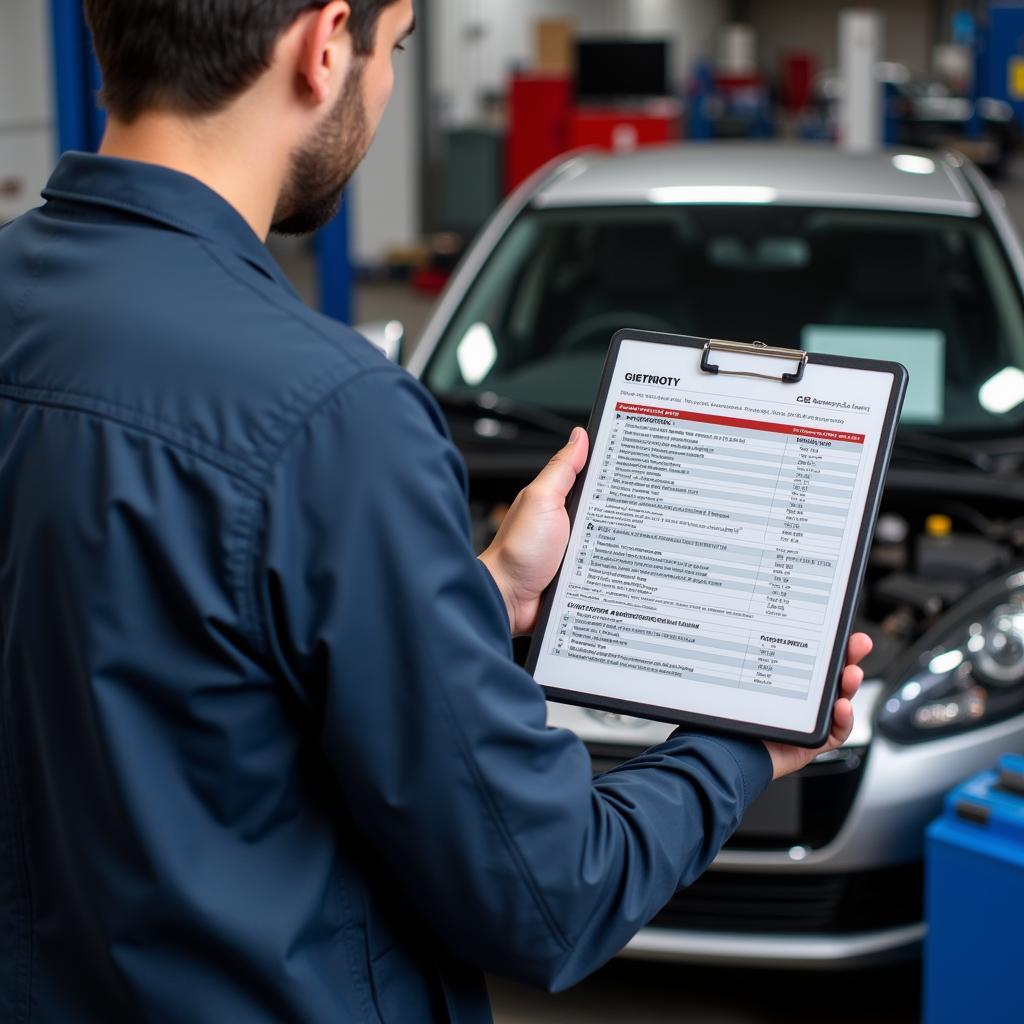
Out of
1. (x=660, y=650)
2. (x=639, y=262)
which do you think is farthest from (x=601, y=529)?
(x=639, y=262)

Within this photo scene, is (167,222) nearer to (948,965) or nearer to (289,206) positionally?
(289,206)

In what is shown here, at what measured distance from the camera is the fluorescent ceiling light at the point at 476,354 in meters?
3.14

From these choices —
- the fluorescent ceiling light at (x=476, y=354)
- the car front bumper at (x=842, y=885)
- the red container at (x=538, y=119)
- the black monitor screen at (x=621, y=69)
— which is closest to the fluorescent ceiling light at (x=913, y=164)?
the fluorescent ceiling light at (x=476, y=354)

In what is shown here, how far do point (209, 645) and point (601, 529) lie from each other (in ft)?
1.42

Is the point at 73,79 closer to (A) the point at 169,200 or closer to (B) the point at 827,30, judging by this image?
(A) the point at 169,200

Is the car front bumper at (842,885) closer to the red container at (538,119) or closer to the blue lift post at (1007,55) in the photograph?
the blue lift post at (1007,55)

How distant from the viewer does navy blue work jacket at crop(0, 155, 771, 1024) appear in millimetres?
863

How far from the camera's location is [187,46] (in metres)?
0.90

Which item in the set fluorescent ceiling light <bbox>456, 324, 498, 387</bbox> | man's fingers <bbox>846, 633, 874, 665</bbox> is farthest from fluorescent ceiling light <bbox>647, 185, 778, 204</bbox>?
man's fingers <bbox>846, 633, 874, 665</bbox>

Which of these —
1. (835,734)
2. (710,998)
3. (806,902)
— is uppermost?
(835,734)

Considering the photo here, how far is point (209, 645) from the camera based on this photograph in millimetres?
876

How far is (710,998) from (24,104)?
3.20m

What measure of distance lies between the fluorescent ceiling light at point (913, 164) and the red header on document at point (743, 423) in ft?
7.90

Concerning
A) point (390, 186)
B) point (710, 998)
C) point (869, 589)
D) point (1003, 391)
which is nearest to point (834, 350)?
point (1003, 391)
